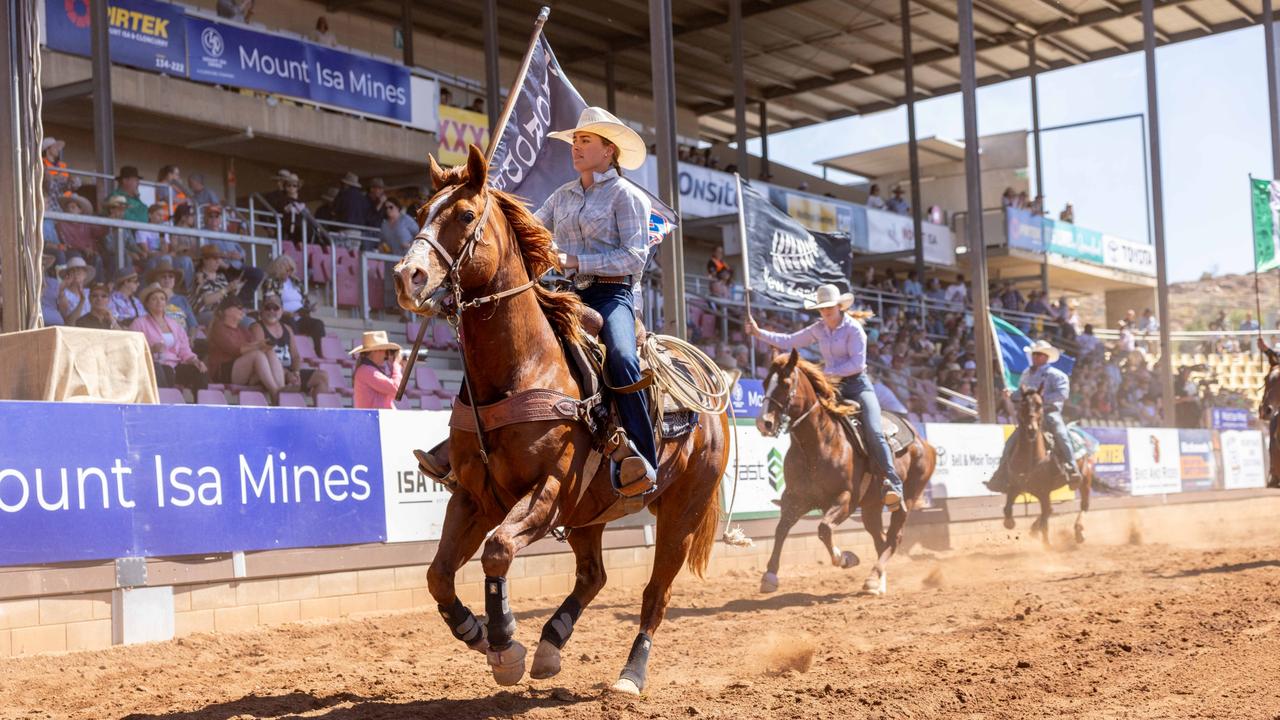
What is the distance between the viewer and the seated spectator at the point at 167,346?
1283 cm

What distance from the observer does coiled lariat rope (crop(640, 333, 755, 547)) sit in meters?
7.02

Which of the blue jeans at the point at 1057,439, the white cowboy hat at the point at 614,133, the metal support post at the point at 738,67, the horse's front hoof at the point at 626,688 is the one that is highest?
the metal support post at the point at 738,67

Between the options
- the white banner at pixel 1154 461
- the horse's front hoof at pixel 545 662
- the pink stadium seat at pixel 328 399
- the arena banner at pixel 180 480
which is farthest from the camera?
the white banner at pixel 1154 461

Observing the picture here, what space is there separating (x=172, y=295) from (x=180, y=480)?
5.73 metres

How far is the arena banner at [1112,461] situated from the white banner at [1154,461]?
0.29m

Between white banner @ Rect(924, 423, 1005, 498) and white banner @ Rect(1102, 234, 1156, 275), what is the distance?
3058 centimetres

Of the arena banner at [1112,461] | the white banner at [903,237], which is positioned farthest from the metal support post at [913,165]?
the arena banner at [1112,461]

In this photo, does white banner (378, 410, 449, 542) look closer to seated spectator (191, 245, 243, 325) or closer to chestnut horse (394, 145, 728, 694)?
chestnut horse (394, 145, 728, 694)

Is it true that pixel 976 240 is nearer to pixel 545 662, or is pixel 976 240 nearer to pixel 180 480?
pixel 180 480

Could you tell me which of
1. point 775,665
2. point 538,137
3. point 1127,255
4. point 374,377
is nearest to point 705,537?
point 775,665

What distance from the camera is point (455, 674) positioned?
7059 millimetres

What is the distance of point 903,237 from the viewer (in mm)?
36188

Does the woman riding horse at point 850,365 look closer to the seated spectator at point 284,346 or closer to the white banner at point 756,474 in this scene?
the white banner at point 756,474

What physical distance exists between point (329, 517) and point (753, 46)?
1082 inches
